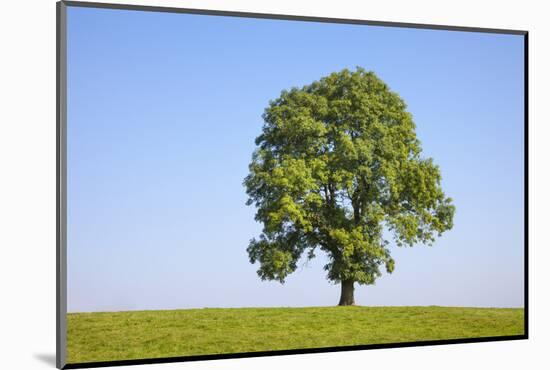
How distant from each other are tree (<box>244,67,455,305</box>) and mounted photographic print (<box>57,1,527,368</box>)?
0.08 feet

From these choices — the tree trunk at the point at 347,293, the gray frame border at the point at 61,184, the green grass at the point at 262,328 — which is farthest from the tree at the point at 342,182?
the gray frame border at the point at 61,184

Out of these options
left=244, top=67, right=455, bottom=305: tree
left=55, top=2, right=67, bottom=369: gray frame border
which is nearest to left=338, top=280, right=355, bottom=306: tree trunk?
left=244, top=67, right=455, bottom=305: tree

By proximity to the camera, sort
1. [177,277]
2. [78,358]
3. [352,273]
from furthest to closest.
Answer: [352,273] → [177,277] → [78,358]

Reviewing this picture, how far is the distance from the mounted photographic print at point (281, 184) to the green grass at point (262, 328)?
2cm

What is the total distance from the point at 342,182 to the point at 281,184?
849 millimetres

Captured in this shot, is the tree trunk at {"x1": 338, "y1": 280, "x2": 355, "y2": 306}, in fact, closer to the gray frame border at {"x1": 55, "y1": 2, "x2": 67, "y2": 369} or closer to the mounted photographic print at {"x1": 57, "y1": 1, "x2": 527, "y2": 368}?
the mounted photographic print at {"x1": 57, "y1": 1, "x2": 527, "y2": 368}

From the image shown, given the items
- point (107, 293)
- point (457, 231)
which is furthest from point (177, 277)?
point (457, 231)

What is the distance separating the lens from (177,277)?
11992 millimetres


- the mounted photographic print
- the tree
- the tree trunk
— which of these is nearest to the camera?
the mounted photographic print

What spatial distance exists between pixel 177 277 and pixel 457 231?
3923 millimetres

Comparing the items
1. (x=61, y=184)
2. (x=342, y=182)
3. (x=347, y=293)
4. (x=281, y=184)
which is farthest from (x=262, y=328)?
(x=61, y=184)

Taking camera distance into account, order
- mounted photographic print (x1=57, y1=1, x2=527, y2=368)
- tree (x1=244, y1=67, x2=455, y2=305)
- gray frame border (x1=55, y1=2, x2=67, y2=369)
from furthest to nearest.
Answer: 1. tree (x1=244, y1=67, x2=455, y2=305)
2. mounted photographic print (x1=57, y1=1, x2=527, y2=368)
3. gray frame border (x1=55, y1=2, x2=67, y2=369)

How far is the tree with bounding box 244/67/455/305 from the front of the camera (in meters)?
12.6

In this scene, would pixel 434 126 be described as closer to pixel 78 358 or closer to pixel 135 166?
pixel 135 166
